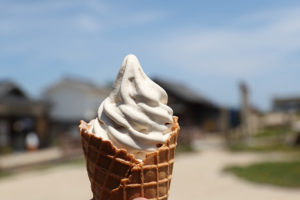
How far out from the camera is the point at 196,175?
10836 mm

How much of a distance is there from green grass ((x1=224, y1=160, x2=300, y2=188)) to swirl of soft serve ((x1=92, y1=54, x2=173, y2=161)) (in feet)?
24.0

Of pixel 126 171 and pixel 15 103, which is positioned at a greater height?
pixel 126 171

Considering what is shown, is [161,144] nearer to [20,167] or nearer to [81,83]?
[20,167]

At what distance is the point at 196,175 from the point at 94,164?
8723 millimetres

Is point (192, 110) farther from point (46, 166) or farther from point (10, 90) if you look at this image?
point (46, 166)

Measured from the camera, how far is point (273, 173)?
34.1 feet

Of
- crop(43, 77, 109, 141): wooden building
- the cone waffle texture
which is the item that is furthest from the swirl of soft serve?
crop(43, 77, 109, 141): wooden building

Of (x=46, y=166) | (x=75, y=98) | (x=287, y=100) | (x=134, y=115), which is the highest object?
(x=134, y=115)

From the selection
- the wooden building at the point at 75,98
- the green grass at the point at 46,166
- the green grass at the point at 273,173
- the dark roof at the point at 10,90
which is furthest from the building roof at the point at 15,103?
the green grass at the point at 273,173

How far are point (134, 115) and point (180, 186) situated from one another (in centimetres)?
704

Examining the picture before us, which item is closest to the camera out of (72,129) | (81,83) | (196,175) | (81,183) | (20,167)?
(81,183)

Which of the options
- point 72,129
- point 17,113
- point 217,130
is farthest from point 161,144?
point 217,130

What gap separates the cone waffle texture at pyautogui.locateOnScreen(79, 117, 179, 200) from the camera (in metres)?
2.38

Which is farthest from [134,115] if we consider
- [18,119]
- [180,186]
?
[18,119]
